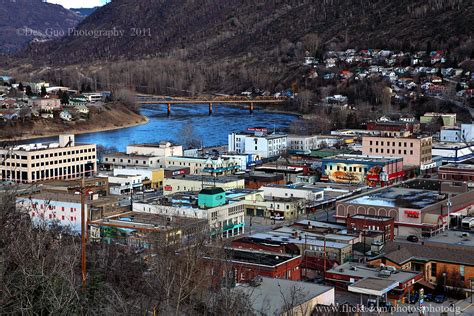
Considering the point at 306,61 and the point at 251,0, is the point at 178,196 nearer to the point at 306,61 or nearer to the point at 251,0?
the point at 306,61

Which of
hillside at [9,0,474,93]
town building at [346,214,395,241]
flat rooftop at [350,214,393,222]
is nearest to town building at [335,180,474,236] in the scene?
flat rooftop at [350,214,393,222]

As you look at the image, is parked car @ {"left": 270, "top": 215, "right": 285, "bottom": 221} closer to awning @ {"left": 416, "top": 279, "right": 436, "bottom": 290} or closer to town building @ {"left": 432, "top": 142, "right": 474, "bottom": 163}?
awning @ {"left": 416, "top": 279, "right": 436, "bottom": 290}

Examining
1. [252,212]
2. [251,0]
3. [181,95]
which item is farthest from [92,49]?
[252,212]

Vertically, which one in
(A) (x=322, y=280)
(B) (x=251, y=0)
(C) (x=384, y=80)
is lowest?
(A) (x=322, y=280)

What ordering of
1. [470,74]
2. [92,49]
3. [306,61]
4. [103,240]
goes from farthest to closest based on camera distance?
1. [92,49]
2. [306,61]
3. [470,74]
4. [103,240]

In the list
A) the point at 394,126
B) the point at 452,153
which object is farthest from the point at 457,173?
the point at 394,126

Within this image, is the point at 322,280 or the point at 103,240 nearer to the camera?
the point at 322,280

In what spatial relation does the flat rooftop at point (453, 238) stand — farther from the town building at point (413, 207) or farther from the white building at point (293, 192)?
the white building at point (293, 192)

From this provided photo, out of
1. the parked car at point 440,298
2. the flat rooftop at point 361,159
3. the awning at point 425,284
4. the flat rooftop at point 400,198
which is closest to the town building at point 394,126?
the flat rooftop at point 361,159
